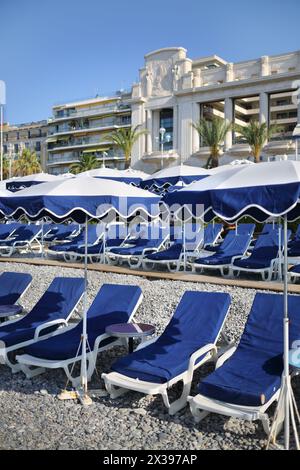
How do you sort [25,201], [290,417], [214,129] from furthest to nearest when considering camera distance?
[214,129]
[25,201]
[290,417]

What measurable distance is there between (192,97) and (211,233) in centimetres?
3663

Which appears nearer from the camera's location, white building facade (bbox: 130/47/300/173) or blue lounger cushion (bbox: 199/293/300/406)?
blue lounger cushion (bbox: 199/293/300/406)

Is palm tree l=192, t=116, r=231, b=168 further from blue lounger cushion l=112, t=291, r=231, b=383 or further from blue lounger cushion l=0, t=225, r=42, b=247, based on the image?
blue lounger cushion l=112, t=291, r=231, b=383

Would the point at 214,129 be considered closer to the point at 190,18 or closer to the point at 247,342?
the point at 190,18

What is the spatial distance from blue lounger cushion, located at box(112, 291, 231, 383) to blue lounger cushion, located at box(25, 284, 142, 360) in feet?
2.13

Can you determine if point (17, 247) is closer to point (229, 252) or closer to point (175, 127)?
point (229, 252)

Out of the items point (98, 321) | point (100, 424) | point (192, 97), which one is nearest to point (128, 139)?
point (192, 97)

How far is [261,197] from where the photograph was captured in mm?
3893

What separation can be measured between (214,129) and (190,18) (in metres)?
29.7

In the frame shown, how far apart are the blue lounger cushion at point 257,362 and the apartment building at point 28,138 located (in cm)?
7121

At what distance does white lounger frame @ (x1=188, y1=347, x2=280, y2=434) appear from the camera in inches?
150

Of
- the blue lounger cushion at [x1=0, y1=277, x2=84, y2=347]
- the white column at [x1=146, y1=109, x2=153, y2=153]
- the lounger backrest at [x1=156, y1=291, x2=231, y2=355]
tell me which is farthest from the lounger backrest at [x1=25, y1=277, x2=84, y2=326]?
the white column at [x1=146, y1=109, x2=153, y2=153]
